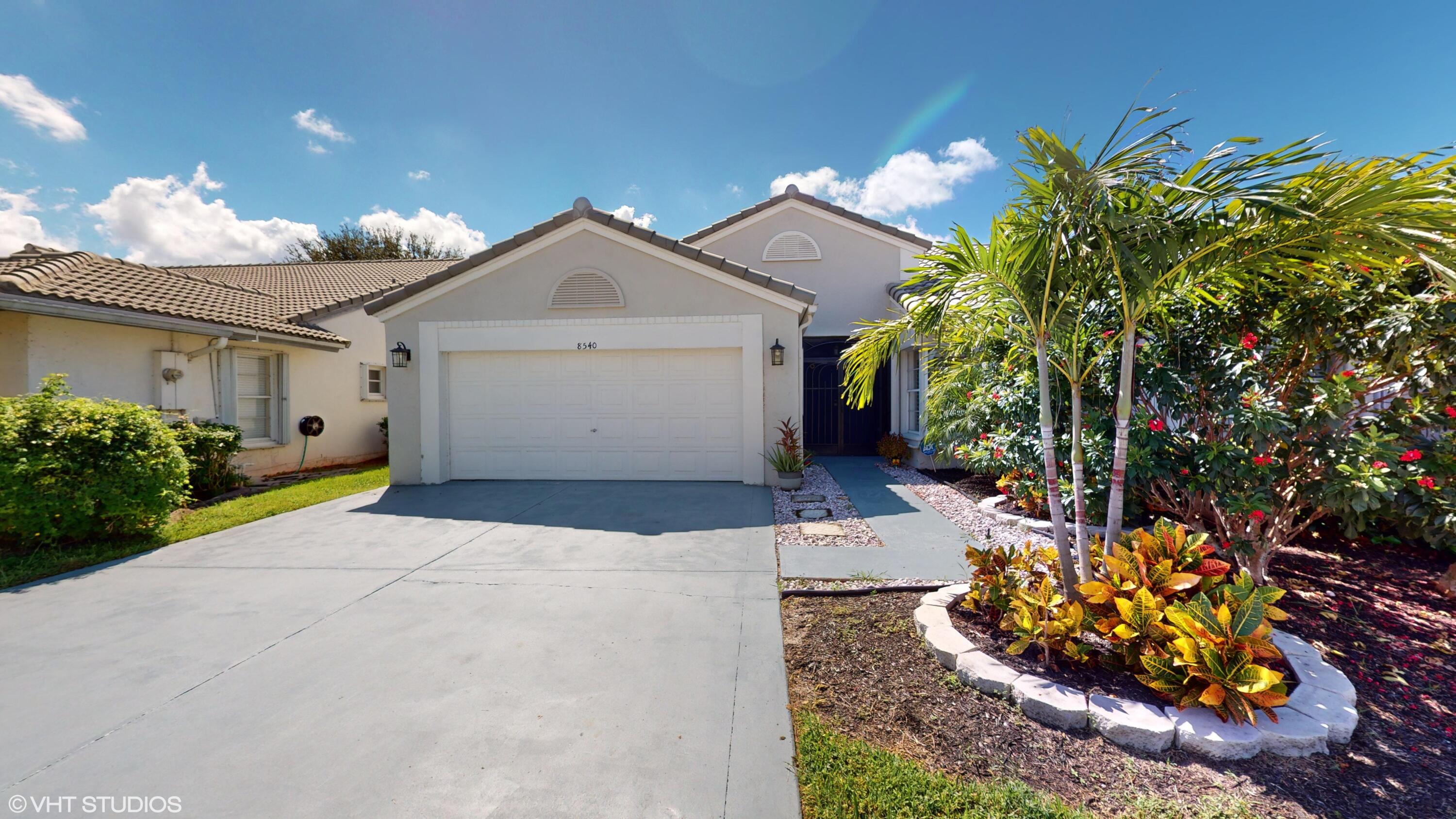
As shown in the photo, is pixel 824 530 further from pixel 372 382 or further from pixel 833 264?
pixel 372 382

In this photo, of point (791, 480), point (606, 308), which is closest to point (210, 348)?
point (606, 308)

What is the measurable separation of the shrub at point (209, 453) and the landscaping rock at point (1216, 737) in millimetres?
10775

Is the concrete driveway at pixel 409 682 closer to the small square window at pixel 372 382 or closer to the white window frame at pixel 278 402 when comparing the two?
the white window frame at pixel 278 402

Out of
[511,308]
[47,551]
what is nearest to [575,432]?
[511,308]

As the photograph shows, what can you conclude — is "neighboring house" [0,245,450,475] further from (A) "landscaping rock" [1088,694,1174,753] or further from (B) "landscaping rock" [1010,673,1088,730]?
(A) "landscaping rock" [1088,694,1174,753]

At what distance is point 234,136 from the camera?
959 cm

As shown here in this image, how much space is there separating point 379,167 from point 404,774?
1301 centimetres

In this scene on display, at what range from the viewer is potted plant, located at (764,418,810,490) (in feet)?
25.7

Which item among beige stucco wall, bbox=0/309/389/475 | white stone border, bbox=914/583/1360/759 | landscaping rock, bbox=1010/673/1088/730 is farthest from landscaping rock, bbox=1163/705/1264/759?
beige stucco wall, bbox=0/309/389/475

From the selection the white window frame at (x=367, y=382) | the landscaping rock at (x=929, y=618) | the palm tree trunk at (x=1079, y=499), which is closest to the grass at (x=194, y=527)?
the white window frame at (x=367, y=382)

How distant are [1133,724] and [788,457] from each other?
226 inches

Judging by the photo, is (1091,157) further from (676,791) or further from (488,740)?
(488,740)

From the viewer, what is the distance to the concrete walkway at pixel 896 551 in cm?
434

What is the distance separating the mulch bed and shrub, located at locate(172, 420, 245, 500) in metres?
9.11
